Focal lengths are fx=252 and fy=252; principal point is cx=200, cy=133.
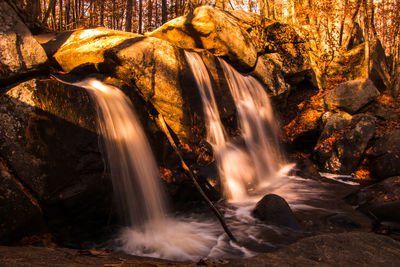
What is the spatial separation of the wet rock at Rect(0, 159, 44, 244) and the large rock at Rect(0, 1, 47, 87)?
70.7 inches

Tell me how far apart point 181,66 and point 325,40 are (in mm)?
12637

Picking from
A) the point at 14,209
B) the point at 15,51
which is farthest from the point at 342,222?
the point at 15,51

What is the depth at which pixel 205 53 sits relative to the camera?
9.00 meters

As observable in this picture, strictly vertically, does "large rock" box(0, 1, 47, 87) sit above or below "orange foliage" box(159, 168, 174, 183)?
above

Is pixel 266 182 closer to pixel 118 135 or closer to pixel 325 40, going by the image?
pixel 118 135

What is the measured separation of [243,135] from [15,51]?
710 centimetres

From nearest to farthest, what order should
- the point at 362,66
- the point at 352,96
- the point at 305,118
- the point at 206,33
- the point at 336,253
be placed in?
the point at 336,253 → the point at 206,33 → the point at 352,96 → the point at 305,118 → the point at 362,66

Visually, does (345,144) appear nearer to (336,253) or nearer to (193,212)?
(193,212)

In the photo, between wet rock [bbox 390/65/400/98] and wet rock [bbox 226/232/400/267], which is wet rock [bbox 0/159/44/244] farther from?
wet rock [bbox 390/65/400/98]

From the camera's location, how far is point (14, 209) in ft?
12.5

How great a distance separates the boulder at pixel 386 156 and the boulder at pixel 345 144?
53 cm

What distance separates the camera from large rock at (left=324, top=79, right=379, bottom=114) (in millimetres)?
11203

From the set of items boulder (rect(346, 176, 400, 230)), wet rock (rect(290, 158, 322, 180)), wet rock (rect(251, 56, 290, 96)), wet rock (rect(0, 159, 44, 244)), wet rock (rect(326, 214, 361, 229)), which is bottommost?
wet rock (rect(290, 158, 322, 180))

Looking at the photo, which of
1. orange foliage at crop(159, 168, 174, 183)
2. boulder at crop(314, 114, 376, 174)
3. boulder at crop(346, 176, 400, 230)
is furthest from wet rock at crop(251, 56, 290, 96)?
orange foliage at crop(159, 168, 174, 183)
